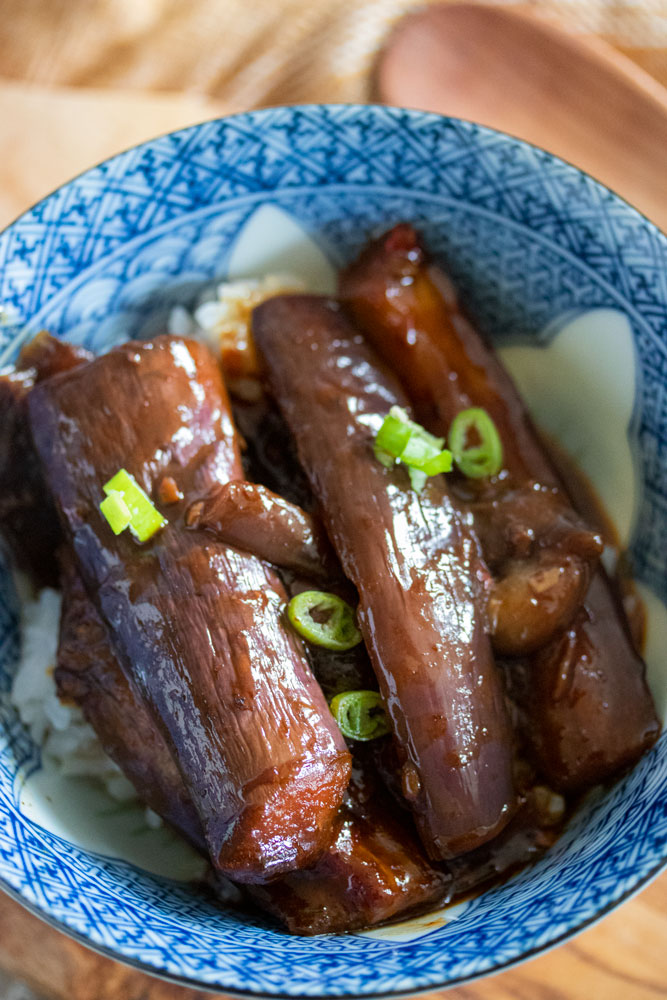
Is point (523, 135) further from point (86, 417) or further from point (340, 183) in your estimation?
point (86, 417)

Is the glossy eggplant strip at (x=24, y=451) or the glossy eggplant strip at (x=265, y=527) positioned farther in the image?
the glossy eggplant strip at (x=24, y=451)

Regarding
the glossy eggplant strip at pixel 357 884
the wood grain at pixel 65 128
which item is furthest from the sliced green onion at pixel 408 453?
the wood grain at pixel 65 128

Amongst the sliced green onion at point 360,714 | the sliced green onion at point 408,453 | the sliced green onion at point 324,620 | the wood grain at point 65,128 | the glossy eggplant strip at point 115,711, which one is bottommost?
the glossy eggplant strip at point 115,711

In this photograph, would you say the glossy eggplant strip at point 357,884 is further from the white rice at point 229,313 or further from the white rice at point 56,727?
the white rice at point 229,313

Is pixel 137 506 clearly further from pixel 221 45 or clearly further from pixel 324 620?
pixel 221 45

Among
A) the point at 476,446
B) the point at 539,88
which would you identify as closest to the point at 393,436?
the point at 476,446

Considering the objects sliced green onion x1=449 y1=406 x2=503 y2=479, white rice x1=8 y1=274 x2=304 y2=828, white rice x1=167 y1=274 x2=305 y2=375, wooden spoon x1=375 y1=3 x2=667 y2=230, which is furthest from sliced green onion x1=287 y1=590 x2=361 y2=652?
wooden spoon x1=375 y1=3 x2=667 y2=230

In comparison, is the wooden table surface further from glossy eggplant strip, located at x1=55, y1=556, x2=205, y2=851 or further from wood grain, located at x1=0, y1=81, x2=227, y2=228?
wood grain, located at x1=0, y1=81, x2=227, y2=228
